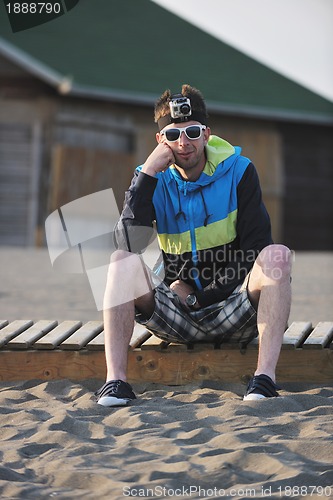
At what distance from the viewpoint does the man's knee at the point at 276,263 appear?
4039 mm

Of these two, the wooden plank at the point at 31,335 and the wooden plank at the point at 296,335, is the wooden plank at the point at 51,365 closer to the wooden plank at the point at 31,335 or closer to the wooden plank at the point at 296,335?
the wooden plank at the point at 31,335

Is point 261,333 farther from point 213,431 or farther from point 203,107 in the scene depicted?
point 203,107

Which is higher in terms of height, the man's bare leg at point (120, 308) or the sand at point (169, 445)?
the man's bare leg at point (120, 308)

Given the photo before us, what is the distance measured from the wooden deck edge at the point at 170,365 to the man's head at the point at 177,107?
3.77 ft

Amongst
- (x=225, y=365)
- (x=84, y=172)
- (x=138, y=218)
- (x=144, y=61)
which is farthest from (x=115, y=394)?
(x=144, y=61)

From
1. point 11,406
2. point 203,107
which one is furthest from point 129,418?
point 203,107

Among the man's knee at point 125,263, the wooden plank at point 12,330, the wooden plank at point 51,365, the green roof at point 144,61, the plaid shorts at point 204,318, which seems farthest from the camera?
the green roof at point 144,61

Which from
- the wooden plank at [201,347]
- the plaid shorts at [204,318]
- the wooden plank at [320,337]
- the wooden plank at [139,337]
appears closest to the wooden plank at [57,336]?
the wooden plank at [139,337]

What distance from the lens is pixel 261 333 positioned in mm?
4051

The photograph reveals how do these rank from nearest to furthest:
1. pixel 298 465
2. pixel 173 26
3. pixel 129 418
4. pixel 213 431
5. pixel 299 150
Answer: pixel 298 465, pixel 213 431, pixel 129 418, pixel 299 150, pixel 173 26

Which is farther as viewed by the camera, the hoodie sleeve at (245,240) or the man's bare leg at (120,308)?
the hoodie sleeve at (245,240)

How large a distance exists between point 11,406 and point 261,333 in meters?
1.17

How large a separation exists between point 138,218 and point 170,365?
79 centimetres

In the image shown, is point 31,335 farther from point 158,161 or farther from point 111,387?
point 158,161
